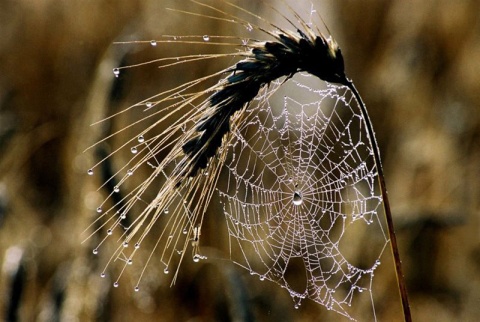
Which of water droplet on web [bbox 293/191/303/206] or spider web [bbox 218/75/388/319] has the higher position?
spider web [bbox 218/75/388/319]

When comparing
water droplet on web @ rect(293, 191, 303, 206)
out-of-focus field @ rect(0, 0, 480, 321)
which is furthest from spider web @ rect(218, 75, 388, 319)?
water droplet on web @ rect(293, 191, 303, 206)

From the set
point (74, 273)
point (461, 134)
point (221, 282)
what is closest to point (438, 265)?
point (461, 134)

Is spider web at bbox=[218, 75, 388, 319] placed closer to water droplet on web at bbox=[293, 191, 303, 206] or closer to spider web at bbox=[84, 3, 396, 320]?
spider web at bbox=[84, 3, 396, 320]

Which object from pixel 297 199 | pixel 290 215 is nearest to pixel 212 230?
pixel 290 215

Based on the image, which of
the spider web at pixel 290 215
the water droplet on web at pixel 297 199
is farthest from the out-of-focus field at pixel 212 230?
the water droplet on web at pixel 297 199

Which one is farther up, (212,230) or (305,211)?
(305,211)

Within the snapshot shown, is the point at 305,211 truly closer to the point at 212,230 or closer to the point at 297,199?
the point at 212,230

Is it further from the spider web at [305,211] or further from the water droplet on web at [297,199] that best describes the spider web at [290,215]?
the water droplet on web at [297,199]
